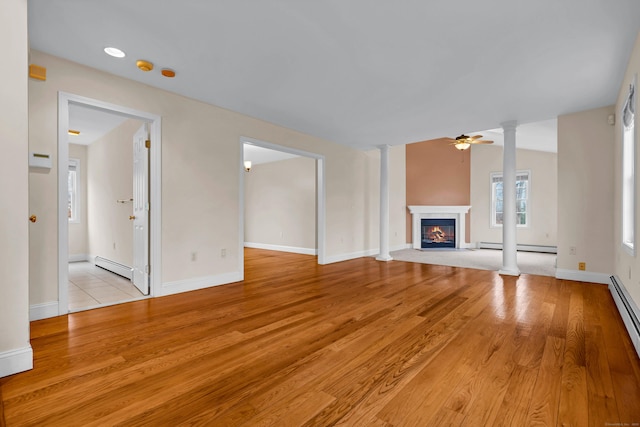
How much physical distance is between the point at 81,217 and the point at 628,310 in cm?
816

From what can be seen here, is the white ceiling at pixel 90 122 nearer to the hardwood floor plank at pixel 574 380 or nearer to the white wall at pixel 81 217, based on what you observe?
the white wall at pixel 81 217

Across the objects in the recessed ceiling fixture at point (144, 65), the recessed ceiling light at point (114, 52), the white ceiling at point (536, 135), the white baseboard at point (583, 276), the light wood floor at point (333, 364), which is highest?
the white ceiling at point (536, 135)

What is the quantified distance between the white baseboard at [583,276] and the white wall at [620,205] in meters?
0.24

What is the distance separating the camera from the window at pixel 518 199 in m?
8.01

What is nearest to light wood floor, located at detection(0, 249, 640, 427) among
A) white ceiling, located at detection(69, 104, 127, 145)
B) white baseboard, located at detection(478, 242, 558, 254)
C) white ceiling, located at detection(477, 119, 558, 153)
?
white ceiling, located at detection(69, 104, 127, 145)

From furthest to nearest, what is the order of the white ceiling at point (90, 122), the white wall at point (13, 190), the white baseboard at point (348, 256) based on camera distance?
the white baseboard at point (348, 256)
the white ceiling at point (90, 122)
the white wall at point (13, 190)

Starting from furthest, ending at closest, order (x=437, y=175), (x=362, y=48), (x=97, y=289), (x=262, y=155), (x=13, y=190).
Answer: (x=437, y=175) → (x=262, y=155) → (x=97, y=289) → (x=362, y=48) → (x=13, y=190)

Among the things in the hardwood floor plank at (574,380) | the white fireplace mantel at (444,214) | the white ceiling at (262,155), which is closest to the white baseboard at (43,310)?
the hardwood floor plank at (574,380)

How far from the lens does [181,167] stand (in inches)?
147

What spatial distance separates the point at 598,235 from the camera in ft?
13.5

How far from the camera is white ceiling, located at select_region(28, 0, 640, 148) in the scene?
7.05 ft

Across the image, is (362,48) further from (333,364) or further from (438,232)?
(438,232)

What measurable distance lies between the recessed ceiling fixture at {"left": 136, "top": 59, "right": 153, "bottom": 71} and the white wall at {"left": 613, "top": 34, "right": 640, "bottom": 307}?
14.0 ft

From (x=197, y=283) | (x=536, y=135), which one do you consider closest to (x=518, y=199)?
(x=536, y=135)
